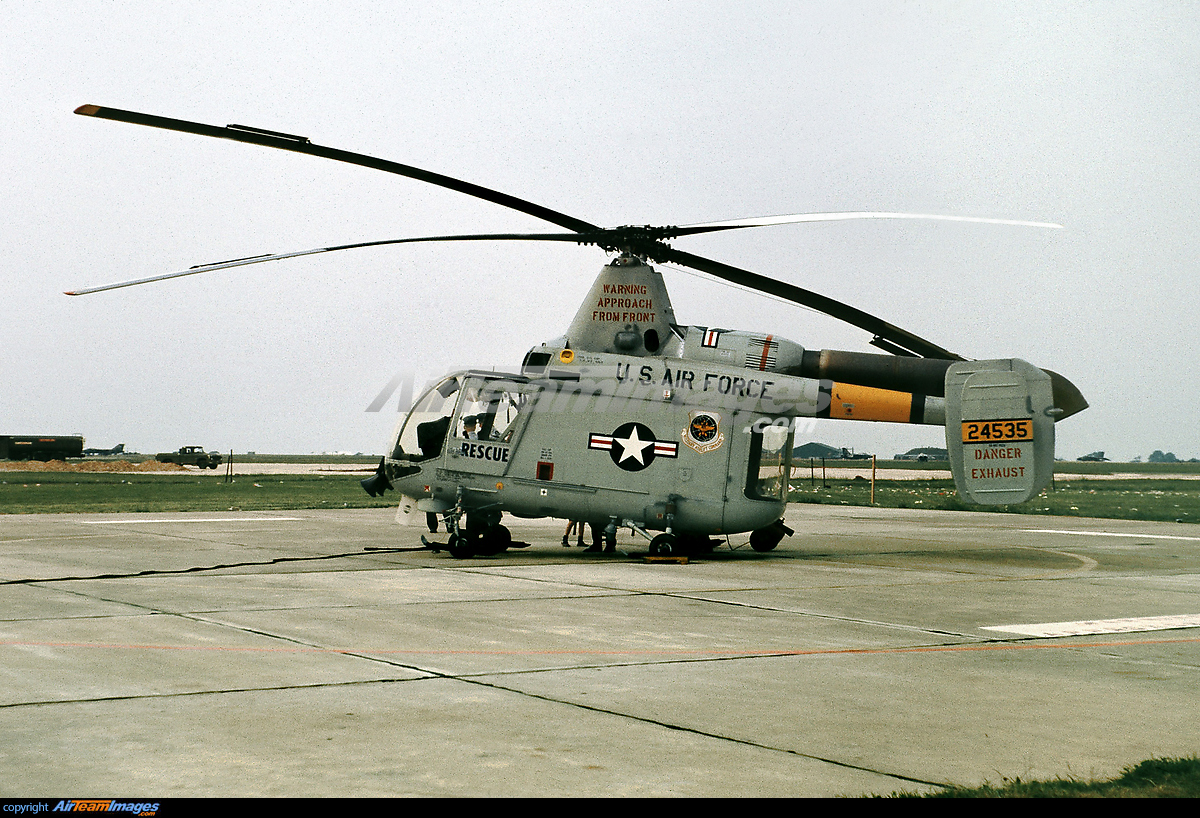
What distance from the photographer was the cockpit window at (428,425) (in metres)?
16.9

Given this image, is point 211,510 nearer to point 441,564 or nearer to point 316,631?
point 441,564

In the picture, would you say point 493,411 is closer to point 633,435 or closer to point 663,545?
point 633,435

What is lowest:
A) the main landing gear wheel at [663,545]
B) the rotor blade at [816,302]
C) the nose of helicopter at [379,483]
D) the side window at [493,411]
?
the main landing gear wheel at [663,545]

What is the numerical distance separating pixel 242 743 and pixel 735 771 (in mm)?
2432

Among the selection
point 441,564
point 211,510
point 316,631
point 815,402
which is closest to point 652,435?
point 815,402

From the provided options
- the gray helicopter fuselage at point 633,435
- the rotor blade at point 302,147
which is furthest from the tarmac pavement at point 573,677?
the rotor blade at point 302,147

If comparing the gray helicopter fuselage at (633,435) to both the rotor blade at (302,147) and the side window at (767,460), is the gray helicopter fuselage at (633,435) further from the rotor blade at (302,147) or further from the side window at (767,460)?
the rotor blade at (302,147)

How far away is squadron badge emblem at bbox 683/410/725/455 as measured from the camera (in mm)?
16188

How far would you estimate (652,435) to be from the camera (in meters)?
16.3

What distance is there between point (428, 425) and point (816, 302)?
245 inches

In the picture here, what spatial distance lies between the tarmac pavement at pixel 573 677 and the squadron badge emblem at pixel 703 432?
198cm

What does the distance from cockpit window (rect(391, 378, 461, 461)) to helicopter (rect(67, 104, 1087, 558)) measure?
0.02 m

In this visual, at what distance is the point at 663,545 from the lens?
53.6 feet

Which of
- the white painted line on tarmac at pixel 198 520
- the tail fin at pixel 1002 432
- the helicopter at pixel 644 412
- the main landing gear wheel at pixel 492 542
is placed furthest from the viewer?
the white painted line on tarmac at pixel 198 520
